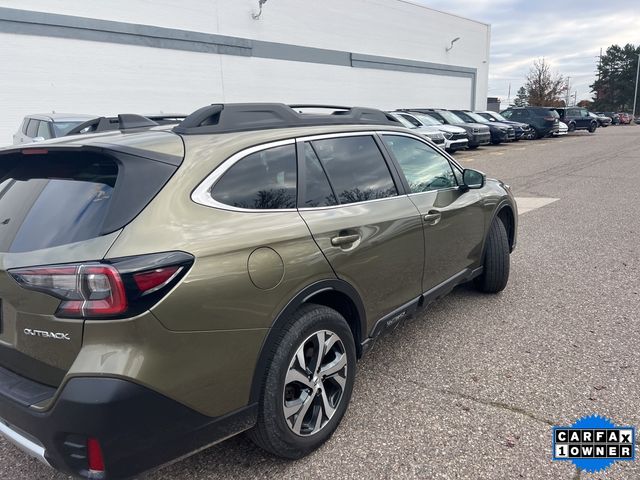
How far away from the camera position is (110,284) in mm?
1815

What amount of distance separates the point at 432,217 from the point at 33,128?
9235 mm

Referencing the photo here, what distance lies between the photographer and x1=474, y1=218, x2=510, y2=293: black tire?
4.48 meters

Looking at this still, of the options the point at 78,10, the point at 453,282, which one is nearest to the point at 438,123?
the point at 78,10

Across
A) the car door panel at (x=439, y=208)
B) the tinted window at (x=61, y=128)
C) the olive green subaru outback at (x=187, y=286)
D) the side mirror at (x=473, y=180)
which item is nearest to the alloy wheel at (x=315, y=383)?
the olive green subaru outback at (x=187, y=286)

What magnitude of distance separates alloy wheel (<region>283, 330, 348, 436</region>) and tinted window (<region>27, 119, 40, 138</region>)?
9.10 meters

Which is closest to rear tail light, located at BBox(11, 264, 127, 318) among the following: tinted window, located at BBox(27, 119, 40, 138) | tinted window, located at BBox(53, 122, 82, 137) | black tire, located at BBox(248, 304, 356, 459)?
black tire, located at BBox(248, 304, 356, 459)

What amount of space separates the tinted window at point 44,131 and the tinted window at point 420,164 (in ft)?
25.4

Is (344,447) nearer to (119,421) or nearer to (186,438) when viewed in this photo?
(186,438)

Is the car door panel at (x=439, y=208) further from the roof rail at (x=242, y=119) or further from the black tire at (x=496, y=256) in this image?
the roof rail at (x=242, y=119)

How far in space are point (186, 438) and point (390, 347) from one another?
2053mm

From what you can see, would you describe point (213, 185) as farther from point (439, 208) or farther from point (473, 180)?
point (473, 180)

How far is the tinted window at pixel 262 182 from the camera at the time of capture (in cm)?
229

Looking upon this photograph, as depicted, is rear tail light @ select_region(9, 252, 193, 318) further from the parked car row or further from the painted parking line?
the painted parking line

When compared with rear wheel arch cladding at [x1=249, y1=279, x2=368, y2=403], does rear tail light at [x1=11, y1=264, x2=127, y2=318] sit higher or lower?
higher
